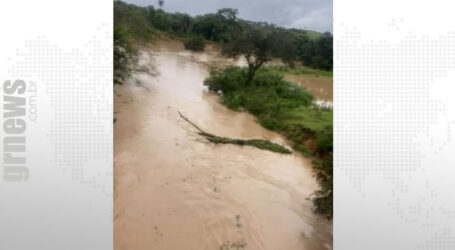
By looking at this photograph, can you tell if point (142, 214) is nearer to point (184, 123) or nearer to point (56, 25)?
point (56, 25)

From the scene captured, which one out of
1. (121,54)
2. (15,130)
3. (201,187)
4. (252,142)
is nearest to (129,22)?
(121,54)

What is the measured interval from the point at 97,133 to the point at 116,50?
3136 mm

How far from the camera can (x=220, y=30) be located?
438 inches

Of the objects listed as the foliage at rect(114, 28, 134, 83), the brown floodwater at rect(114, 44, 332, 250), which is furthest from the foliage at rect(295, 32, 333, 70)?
the foliage at rect(114, 28, 134, 83)

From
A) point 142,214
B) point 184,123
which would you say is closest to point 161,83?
point 184,123

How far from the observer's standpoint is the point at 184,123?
5984 millimetres

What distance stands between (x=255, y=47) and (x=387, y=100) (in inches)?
235

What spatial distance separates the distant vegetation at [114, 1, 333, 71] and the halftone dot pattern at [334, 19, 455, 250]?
458 cm

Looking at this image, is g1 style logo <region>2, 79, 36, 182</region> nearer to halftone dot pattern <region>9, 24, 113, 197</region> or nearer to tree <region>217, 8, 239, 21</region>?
halftone dot pattern <region>9, 24, 113, 197</region>

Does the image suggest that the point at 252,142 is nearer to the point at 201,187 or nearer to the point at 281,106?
the point at 201,187

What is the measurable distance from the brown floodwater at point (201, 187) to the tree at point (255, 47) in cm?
231

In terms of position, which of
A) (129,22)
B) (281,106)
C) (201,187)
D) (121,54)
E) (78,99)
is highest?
(129,22)

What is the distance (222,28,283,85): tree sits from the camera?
28.0ft

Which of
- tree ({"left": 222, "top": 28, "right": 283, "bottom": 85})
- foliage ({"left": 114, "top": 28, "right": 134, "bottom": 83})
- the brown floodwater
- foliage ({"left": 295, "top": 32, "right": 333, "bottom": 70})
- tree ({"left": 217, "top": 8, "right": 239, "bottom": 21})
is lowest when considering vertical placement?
the brown floodwater
